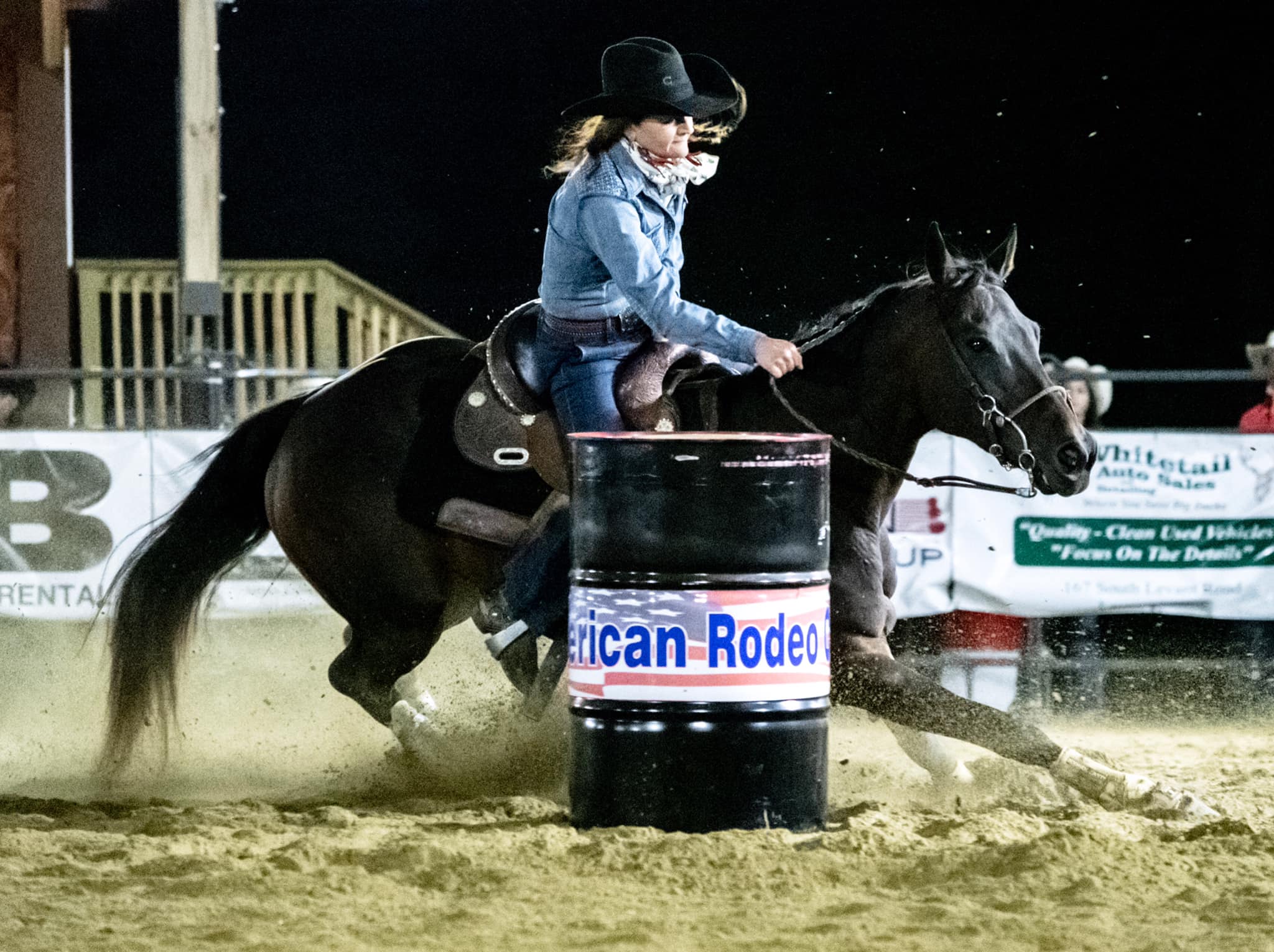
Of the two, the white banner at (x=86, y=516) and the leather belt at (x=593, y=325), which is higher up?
the leather belt at (x=593, y=325)

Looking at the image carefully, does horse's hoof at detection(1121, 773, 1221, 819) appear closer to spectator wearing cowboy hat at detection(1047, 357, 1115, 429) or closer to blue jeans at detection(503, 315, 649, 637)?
blue jeans at detection(503, 315, 649, 637)

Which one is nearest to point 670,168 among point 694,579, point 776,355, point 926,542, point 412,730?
point 776,355

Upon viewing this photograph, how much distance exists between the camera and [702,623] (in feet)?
12.6

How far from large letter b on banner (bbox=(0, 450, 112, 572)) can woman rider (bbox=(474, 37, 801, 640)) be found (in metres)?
3.27

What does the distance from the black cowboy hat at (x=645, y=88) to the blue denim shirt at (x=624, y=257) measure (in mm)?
122

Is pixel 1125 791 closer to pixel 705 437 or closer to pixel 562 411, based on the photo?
pixel 705 437

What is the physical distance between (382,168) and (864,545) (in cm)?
708

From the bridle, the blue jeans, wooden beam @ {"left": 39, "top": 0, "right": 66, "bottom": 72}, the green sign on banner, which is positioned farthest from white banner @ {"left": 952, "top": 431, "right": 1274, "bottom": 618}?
wooden beam @ {"left": 39, "top": 0, "right": 66, "bottom": 72}

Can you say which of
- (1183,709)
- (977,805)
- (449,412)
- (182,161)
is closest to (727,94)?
(449,412)

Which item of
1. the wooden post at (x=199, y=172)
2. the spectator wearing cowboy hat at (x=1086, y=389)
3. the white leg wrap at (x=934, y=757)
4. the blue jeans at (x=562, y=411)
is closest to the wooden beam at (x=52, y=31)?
the wooden post at (x=199, y=172)

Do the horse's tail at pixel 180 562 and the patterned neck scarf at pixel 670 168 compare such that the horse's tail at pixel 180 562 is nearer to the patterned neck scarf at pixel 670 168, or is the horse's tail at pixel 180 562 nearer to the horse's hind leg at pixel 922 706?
the patterned neck scarf at pixel 670 168

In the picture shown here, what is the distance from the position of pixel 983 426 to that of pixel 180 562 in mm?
2462

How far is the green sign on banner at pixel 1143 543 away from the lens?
7629 mm

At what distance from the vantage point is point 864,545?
4.59m
